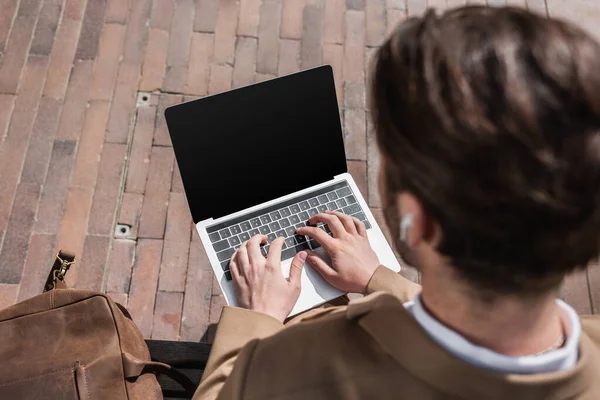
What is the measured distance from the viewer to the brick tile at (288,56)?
2922mm

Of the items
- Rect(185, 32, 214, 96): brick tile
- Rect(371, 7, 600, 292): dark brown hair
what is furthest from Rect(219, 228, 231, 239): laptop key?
Rect(185, 32, 214, 96): brick tile

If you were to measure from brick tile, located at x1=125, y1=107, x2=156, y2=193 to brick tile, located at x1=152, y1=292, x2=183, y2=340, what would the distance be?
50 centimetres

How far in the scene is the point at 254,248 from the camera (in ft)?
5.36

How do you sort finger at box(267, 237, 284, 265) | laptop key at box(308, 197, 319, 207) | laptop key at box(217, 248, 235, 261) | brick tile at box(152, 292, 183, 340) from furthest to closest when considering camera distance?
1. brick tile at box(152, 292, 183, 340)
2. laptop key at box(308, 197, 319, 207)
3. laptop key at box(217, 248, 235, 261)
4. finger at box(267, 237, 284, 265)

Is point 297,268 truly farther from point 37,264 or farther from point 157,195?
point 37,264

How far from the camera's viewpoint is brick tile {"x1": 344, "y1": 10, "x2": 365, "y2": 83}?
115 inches

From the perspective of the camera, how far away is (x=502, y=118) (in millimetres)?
708

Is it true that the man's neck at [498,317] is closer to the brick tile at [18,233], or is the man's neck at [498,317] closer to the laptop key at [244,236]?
the laptop key at [244,236]

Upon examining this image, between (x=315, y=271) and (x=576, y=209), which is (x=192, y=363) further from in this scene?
(x=576, y=209)

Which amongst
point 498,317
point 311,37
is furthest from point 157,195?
point 498,317

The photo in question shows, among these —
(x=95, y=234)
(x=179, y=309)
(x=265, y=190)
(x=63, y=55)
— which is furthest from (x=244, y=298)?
(x=63, y=55)

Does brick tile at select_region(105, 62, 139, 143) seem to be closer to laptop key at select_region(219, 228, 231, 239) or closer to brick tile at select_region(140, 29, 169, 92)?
brick tile at select_region(140, 29, 169, 92)

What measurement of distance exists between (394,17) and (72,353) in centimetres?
236

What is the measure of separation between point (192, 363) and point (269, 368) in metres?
0.73
